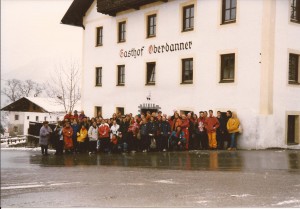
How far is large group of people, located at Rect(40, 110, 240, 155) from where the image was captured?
17391 mm

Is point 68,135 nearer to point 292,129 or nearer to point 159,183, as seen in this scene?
A: point 159,183

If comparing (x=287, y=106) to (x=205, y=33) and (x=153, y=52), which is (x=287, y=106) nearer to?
(x=205, y=33)

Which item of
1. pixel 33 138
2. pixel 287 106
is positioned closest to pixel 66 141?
pixel 33 138

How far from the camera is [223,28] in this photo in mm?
20156

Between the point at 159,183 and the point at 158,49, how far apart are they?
616 inches

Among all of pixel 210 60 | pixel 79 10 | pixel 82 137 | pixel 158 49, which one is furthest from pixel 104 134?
pixel 79 10

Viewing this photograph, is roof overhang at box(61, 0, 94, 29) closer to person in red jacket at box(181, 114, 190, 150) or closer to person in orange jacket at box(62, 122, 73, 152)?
person in orange jacket at box(62, 122, 73, 152)

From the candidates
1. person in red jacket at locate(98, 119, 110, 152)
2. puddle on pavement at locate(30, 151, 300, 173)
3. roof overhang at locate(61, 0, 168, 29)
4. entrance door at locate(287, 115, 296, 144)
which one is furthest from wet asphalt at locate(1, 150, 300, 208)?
roof overhang at locate(61, 0, 168, 29)

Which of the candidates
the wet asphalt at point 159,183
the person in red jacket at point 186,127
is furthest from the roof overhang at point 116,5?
the wet asphalt at point 159,183

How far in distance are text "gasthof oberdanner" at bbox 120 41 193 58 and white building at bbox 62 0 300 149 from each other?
5cm

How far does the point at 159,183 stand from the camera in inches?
351

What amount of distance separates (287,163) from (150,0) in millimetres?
13917

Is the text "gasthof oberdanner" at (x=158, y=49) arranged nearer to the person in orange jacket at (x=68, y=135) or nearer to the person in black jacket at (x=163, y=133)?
the person in black jacket at (x=163, y=133)

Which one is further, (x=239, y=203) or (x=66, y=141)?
(x=66, y=141)
